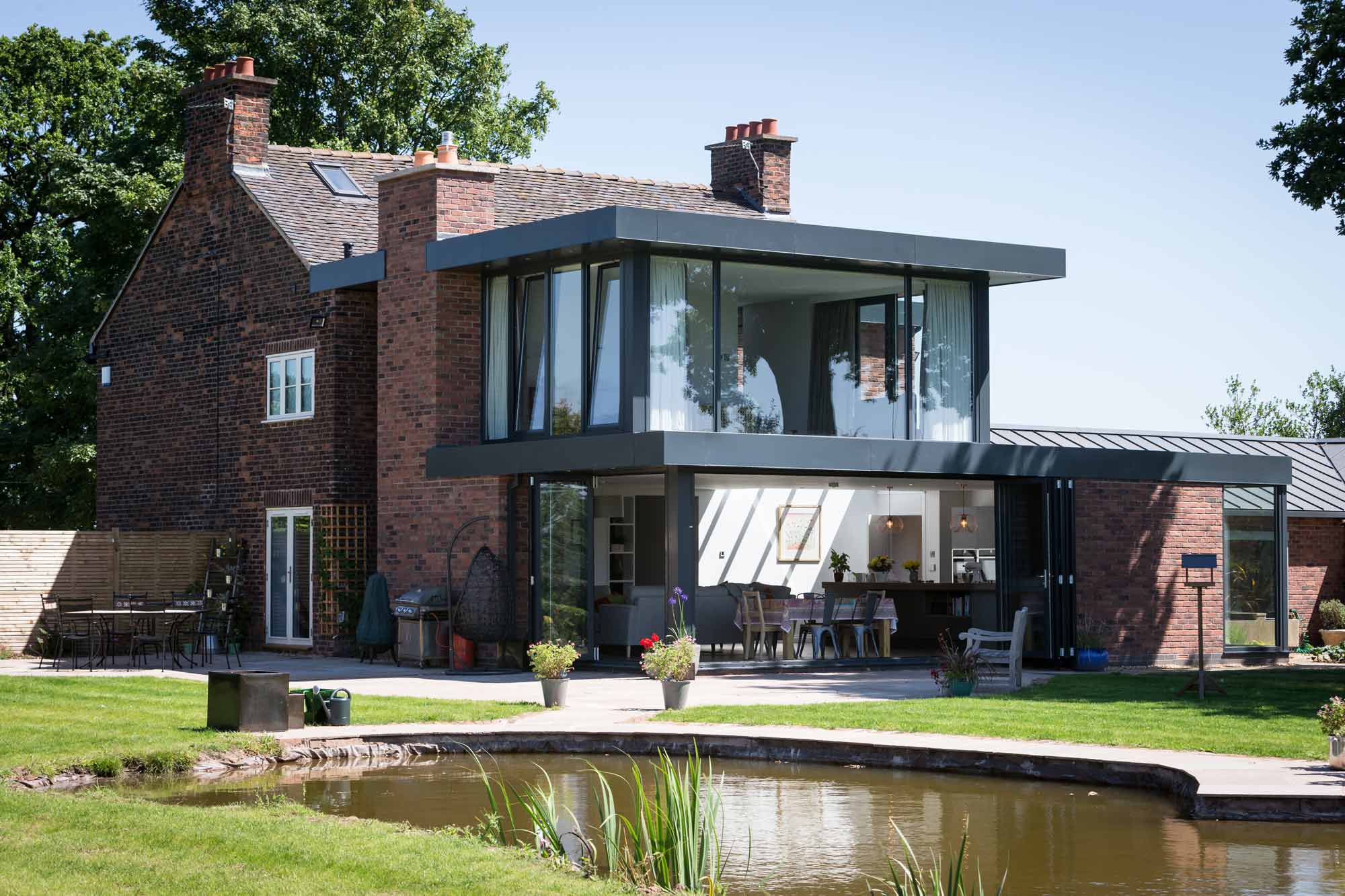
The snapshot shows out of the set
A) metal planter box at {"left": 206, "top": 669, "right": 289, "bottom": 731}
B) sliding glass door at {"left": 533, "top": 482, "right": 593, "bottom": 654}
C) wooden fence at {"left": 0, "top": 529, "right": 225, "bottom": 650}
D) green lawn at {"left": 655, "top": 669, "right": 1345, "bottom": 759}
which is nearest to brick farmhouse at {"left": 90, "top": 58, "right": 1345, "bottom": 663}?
sliding glass door at {"left": 533, "top": 482, "right": 593, "bottom": 654}

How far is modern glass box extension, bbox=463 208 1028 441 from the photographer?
1805 centimetres

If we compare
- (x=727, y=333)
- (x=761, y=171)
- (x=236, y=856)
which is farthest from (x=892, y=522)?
(x=236, y=856)

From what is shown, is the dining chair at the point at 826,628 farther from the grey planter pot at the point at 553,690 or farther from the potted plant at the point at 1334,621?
the potted plant at the point at 1334,621

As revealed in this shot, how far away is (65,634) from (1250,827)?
50.9 ft

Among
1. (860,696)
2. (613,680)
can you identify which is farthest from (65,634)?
(860,696)

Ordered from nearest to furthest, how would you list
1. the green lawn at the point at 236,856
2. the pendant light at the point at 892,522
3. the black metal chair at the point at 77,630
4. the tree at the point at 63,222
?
the green lawn at the point at 236,856 < the black metal chair at the point at 77,630 < the pendant light at the point at 892,522 < the tree at the point at 63,222

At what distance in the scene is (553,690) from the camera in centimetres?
1440

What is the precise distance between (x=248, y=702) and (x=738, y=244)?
8077mm

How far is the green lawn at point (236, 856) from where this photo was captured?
6.96 metres

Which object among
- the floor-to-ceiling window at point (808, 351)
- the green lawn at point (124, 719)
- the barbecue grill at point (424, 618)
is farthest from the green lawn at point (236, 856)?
the barbecue grill at point (424, 618)

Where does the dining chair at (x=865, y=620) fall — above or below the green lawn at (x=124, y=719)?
above

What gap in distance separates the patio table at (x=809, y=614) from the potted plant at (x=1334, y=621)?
8.36m

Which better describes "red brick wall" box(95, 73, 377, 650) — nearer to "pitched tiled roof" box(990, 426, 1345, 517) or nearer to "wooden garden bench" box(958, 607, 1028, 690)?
"wooden garden bench" box(958, 607, 1028, 690)

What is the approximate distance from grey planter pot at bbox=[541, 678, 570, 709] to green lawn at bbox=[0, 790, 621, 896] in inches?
214
